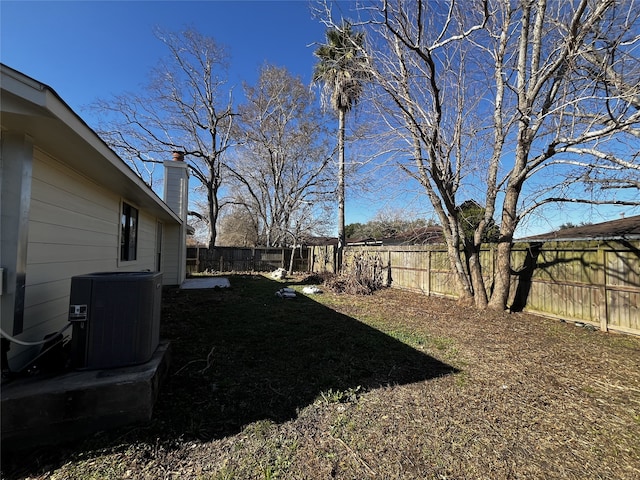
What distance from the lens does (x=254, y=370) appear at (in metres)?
3.42

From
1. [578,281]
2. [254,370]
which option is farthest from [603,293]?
[254,370]

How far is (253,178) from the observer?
21.1 meters

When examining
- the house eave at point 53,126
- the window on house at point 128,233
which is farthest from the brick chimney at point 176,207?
the house eave at point 53,126

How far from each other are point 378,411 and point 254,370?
59.6 inches

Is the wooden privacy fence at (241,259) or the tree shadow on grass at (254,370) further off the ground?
the wooden privacy fence at (241,259)

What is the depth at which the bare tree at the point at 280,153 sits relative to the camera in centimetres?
1823

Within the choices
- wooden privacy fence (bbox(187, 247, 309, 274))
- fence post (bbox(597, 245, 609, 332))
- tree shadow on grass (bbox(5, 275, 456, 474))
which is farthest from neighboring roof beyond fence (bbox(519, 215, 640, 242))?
wooden privacy fence (bbox(187, 247, 309, 274))

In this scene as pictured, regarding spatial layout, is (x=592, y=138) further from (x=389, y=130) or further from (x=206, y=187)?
(x=206, y=187)

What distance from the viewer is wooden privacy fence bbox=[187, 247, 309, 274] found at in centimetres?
1568

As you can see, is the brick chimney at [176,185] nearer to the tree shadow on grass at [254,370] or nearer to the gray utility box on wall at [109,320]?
the tree shadow on grass at [254,370]

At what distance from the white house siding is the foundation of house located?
756 mm

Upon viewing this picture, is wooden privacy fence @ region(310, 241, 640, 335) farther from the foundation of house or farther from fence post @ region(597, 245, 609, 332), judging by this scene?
the foundation of house

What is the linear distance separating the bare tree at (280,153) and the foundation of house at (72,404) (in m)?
15.3

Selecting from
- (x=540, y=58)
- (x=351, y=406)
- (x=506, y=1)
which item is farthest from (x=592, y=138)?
(x=351, y=406)
